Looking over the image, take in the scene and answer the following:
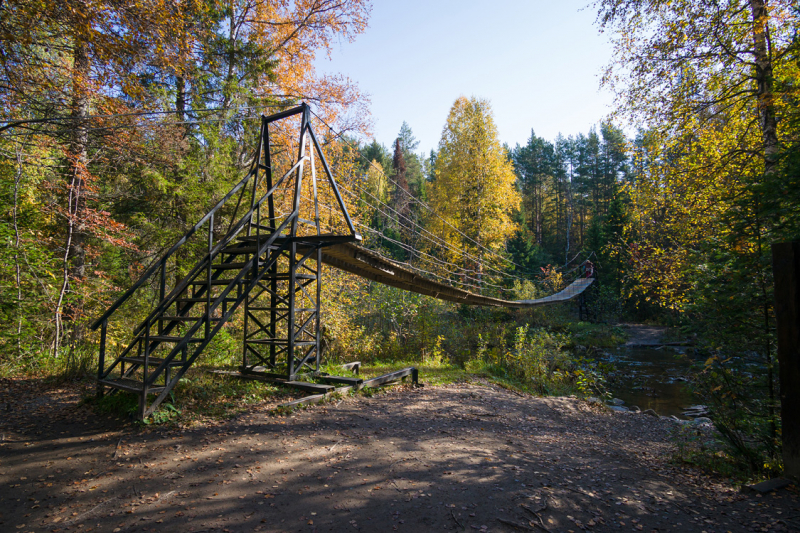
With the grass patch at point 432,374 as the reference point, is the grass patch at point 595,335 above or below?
below

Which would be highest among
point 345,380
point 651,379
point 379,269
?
point 379,269

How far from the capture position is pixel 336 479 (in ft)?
10.1

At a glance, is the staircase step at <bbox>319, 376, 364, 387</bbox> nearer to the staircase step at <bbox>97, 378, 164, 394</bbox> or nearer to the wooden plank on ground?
the wooden plank on ground

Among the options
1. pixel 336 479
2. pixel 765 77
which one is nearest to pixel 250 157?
pixel 336 479

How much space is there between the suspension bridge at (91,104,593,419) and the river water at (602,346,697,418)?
3.79 m

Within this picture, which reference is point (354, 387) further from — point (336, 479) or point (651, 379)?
point (651, 379)

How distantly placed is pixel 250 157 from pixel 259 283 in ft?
15.7

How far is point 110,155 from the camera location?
7.44 meters

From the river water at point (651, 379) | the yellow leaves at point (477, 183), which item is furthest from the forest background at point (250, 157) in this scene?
the yellow leaves at point (477, 183)

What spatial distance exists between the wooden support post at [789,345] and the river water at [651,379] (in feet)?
10.3

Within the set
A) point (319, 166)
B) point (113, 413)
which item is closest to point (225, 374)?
point (113, 413)

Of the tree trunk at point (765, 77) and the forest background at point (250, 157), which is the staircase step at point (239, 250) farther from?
the tree trunk at point (765, 77)

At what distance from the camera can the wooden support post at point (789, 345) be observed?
3264mm

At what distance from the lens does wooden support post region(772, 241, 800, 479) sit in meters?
3.26
